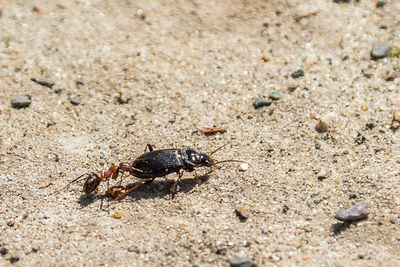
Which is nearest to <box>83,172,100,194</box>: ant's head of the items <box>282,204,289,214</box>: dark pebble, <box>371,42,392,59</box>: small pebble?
<box>282,204,289,214</box>: dark pebble

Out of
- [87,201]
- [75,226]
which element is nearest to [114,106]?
[87,201]

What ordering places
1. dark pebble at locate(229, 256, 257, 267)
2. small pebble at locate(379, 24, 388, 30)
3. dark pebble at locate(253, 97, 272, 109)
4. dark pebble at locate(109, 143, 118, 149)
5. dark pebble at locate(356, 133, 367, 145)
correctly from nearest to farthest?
dark pebble at locate(229, 256, 257, 267) < dark pebble at locate(356, 133, 367, 145) < dark pebble at locate(109, 143, 118, 149) < dark pebble at locate(253, 97, 272, 109) < small pebble at locate(379, 24, 388, 30)

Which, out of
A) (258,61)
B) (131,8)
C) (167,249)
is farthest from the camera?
(131,8)

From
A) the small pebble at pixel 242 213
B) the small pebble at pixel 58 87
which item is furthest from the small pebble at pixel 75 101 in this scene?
the small pebble at pixel 242 213

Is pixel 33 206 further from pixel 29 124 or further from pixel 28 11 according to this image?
pixel 28 11

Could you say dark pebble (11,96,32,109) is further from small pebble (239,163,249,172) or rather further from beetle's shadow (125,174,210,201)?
small pebble (239,163,249,172)

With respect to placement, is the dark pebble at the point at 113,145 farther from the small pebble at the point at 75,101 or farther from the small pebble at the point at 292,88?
the small pebble at the point at 292,88

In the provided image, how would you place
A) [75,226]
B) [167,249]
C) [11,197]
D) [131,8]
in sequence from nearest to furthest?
1. [167,249]
2. [75,226]
3. [11,197]
4. [131,8]
